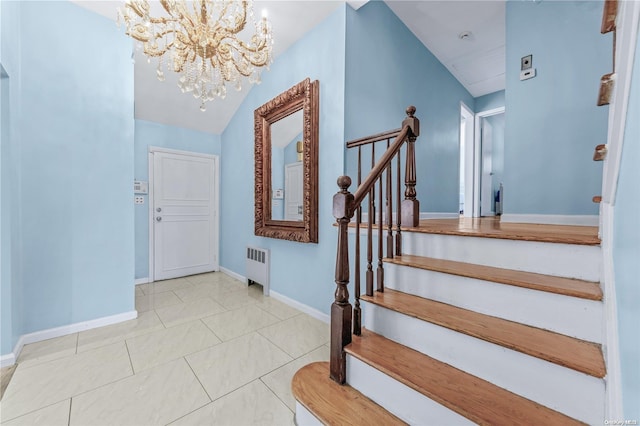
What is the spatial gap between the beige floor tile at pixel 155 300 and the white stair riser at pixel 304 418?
2.26 m

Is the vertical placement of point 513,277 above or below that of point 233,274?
above

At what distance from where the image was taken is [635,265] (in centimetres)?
58

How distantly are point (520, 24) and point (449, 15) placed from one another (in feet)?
2.53

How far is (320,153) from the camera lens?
8.36ft

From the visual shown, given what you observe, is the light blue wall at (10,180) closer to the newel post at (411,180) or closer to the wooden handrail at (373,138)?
the wooden handrail at (373,138)

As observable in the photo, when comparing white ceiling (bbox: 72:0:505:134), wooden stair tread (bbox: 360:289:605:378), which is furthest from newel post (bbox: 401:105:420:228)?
white ceiling (bbox: 72:0:505:134)

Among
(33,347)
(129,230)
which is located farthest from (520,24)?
(33,347)

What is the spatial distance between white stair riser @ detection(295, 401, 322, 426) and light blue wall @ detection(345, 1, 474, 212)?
1815 mm

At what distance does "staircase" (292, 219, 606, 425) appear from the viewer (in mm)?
896

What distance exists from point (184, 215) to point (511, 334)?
14.0 ft

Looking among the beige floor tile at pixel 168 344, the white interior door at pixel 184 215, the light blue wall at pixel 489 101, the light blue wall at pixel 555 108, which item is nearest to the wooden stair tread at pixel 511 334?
the beige floor tile at pixel 168 344

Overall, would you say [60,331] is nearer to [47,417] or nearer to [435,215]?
[47,417]

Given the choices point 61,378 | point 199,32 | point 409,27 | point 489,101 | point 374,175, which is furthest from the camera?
point 489,101

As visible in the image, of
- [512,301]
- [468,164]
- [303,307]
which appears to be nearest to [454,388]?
[512,301]
